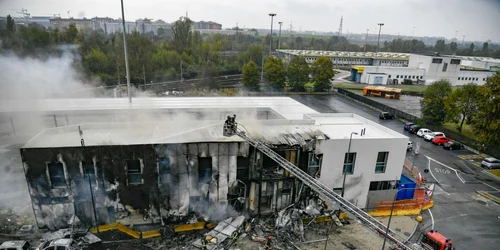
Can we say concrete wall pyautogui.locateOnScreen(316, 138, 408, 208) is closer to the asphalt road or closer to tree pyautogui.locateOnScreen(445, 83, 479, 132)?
the asphalt road

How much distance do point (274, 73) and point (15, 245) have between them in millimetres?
40302

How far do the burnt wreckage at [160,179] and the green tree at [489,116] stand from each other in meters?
16.2

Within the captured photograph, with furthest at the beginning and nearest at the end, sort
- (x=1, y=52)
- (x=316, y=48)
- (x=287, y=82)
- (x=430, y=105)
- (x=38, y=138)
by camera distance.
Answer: (x=316, y=48) < (x=287, y=82) < (x=430, y=105) < (x=1, y=52) < (x=38, y=138)

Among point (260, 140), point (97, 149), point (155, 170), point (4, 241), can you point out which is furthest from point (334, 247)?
point (4, 241)

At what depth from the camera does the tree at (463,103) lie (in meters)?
27.9

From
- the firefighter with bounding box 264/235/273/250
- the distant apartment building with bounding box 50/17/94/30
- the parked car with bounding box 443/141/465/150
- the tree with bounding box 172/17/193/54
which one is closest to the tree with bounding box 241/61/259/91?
the tree with bounding box 172/17/193/54

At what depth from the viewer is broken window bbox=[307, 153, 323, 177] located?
15109 millimetres

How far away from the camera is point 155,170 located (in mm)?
13422

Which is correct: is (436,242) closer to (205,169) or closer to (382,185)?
(382,185)

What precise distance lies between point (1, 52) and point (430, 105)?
131ft

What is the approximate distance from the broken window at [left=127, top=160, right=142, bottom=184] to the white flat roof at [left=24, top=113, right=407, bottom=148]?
2.95 ft

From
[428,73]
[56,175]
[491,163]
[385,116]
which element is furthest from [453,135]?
[428,73]

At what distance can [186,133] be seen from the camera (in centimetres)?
1419

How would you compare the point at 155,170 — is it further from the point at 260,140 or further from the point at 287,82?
the point at 287,82
